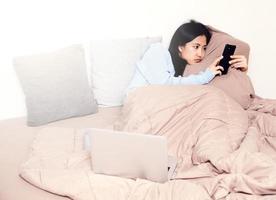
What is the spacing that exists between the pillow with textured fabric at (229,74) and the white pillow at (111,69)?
0.34 meters

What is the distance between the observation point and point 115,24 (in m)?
2.06

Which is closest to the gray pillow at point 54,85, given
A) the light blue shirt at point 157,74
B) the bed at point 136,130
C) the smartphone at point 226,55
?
the bed at point 136,130

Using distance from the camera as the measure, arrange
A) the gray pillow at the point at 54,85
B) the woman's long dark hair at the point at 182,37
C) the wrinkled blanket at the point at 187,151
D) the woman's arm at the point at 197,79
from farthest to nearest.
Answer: the woman's long dark hair at the point at 182,37 < the woman's arm at the point at 197,79 < the gray pillow at the point at 54,85 < the wrinkled blanket at the point at 187,151

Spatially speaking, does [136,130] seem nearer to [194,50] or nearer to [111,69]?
[111,69]

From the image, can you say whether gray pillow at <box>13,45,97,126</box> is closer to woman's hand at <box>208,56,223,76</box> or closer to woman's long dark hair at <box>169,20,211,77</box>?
woman's long dark hair at <box>169,20,211,77</box>

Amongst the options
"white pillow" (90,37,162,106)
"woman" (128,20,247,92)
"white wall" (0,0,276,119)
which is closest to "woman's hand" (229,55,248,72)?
"woman" (128,20,247,92)

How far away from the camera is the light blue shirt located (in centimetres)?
191

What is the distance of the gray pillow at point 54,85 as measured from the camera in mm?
1806

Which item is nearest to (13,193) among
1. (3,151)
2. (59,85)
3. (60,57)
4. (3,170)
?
(3,170)

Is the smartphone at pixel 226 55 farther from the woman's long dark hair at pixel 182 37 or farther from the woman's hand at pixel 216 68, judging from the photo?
the woman's long dark hair at pixel 182 37

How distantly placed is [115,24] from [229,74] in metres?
0.71

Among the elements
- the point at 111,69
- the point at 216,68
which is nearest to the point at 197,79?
the point at 216,68

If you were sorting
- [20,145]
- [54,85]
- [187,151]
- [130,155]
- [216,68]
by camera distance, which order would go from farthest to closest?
[216,68] → [54,85] → [20,145] → [187,151] → [130,155]

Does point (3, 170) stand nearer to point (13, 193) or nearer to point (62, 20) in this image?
point (13, 193)
